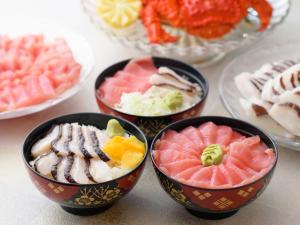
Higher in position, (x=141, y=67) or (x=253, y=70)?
(x=141, y=67)

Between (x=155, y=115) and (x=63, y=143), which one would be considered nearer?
(x=63, y=143)

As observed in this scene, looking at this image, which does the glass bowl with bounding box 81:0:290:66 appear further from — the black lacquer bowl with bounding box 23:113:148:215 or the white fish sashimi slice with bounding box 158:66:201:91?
the black lacquer bowl with bounding box 23:113:148:215

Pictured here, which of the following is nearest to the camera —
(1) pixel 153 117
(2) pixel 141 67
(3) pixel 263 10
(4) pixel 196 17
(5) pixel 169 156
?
(5) pixel 169 156

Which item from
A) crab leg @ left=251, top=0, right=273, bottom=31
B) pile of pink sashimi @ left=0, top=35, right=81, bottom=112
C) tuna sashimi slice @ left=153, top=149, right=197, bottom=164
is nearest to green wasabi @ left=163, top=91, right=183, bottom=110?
tuna sashimi slice @ left=153, top=149, right=197, bottom=164

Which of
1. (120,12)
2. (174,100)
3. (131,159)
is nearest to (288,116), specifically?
(174,100)

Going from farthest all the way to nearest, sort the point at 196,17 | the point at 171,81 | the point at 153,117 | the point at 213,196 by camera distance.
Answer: the point at 196,17, the point at 171,81, the point at 153,117, the point at 213,196

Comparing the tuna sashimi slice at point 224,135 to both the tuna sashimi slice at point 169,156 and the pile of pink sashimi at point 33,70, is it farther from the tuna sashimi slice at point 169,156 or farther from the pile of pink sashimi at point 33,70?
the pile of pink sashimi at point 33,70

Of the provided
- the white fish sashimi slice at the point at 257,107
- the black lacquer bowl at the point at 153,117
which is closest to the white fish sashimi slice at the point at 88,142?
the black lacquer bowl at the point at 153,117

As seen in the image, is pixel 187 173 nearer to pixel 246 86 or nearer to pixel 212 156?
pixel 212 156
